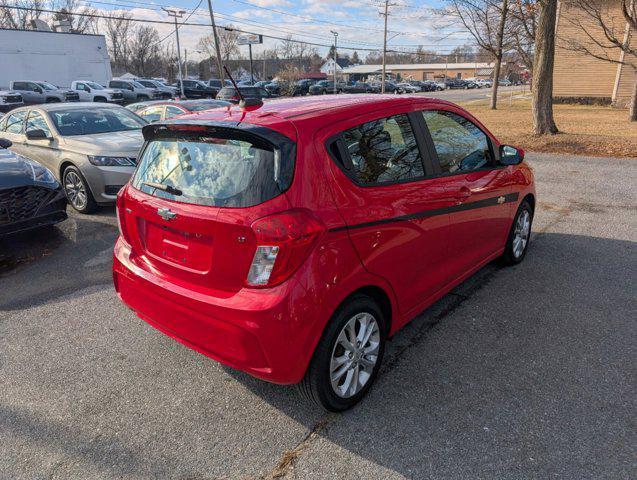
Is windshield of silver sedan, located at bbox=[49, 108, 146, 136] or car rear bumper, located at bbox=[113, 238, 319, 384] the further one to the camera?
windshield of silver sedan, located at bbox=[49, 108, 146, 136]

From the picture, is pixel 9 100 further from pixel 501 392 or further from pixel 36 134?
pixel 501 392

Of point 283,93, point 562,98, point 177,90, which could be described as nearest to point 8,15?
point 177,90

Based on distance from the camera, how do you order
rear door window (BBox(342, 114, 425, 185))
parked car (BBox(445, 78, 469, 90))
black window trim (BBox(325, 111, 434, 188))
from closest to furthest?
black window trim (BBox(325, 111, 434, 188)) → rear door window (BBox(342, 114, 425, 185)) → parked car (BBox(445, 78, 469, 90))

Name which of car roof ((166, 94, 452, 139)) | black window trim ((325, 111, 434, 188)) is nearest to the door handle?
black window trim ((325, 111, 434, 188))

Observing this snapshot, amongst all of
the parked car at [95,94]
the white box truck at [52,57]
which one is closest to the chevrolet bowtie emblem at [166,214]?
the parked car at [95,94]

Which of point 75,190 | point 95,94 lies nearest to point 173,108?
point 75,190

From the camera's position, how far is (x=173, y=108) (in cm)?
982

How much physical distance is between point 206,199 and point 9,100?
1206 inches

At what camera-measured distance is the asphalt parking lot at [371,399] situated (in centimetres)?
236

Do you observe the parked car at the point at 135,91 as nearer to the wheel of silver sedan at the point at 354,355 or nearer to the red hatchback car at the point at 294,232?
the red hatchback car at the point at 294,232

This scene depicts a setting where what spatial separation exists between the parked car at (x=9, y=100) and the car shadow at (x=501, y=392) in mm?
29976

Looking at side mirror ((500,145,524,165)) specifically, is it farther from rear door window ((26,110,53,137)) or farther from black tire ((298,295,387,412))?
rear door window ((26,110,53,137))

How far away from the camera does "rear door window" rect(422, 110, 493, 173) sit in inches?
132

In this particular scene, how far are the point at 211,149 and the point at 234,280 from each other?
79 cm
